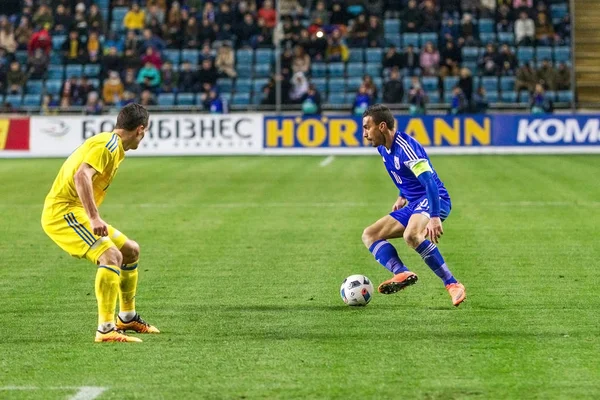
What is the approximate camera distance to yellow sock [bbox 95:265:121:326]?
8.14 metres

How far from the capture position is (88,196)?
792cm

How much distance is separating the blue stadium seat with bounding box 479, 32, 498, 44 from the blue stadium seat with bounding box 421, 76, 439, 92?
9.09 ft

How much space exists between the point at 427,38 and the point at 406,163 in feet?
95.3

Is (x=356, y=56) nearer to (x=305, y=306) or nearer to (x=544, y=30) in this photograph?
(x=544, y=30)

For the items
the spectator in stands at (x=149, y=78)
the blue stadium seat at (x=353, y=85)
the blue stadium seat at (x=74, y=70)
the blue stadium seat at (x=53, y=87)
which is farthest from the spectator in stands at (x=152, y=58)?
the blue stadium seat at (x=353, y=85)

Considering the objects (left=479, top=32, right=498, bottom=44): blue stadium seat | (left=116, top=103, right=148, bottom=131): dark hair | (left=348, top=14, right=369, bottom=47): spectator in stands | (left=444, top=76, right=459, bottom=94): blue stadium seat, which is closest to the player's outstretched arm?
(left=116, top=103, right=148, bottom=131): dark hair

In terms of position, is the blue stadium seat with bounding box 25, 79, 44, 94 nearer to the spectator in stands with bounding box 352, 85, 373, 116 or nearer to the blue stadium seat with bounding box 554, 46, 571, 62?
the spectator in stands with bounding box 352, 85, 373, 116

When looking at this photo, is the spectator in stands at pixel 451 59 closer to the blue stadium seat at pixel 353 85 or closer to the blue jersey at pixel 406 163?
the blue stadium seat at pixel 353 85

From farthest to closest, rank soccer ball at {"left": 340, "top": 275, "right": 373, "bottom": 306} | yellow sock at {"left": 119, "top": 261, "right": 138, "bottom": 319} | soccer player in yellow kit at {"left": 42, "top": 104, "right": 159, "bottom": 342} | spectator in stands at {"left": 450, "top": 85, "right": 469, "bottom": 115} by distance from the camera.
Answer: spectator in stands at {"left": 450, "top": 85, "right": 469, "bottom": 115} < soccer ball at {"left": 340, "top": 275, "right": 373, "bottom": 306} < yellow sock at {"left": 119, "top": 261, "right": 138, "bottom": 319} < soccer player in yellow kit at {"left": 42, "top": 104, "right": 159, "bottom": 342}

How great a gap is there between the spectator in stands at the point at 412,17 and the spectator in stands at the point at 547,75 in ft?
14.6

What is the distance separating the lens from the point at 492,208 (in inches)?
719

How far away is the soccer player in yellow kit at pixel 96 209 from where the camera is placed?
26.3 feet

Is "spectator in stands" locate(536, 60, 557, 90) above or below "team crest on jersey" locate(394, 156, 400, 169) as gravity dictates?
below

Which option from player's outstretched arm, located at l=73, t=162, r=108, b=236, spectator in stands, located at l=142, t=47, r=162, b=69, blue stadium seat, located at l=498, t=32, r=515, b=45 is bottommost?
spectator in stands, located at l=142, t=47, r=162, b=69
